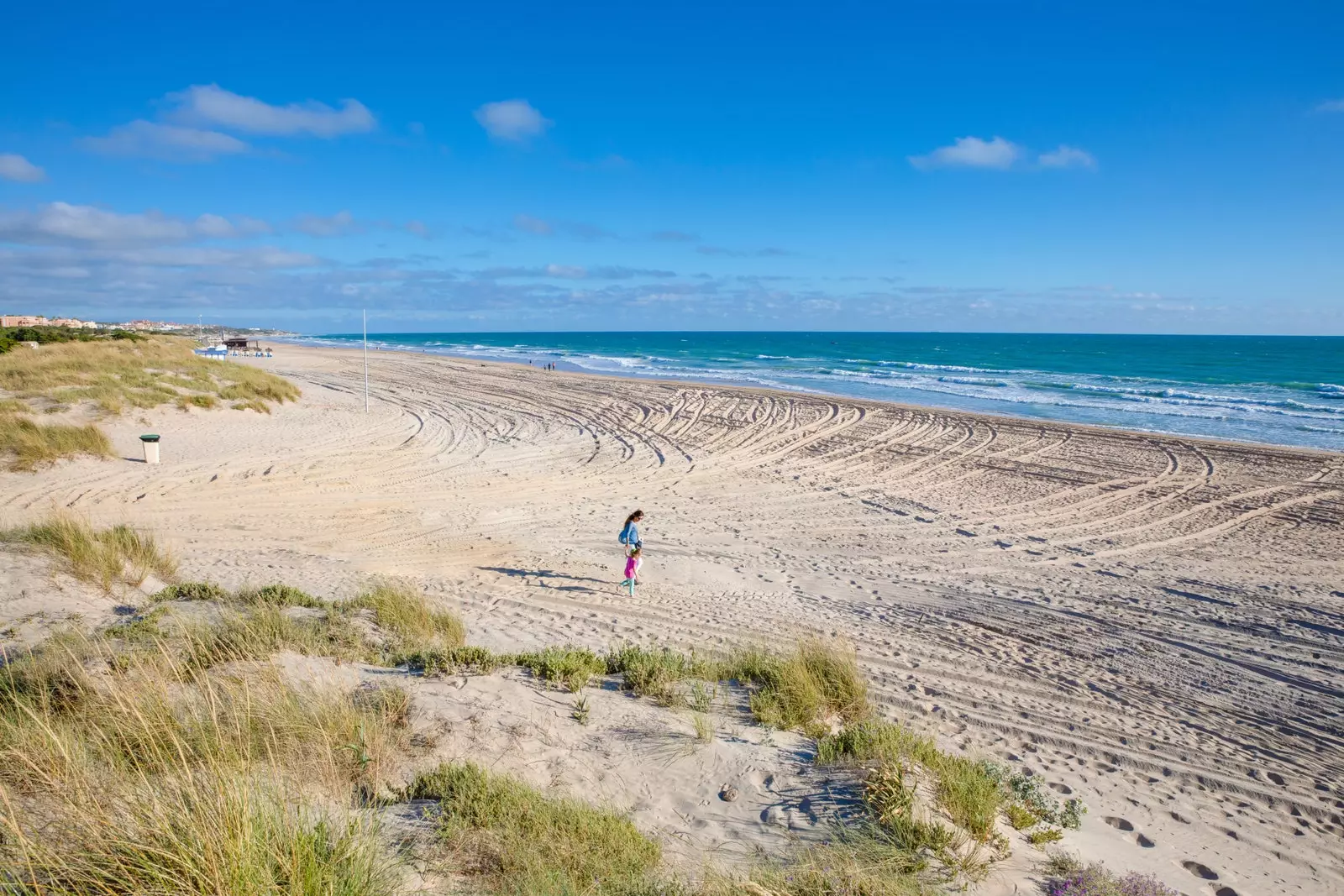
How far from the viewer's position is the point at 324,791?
11.6ft

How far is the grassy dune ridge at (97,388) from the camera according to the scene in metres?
12.9

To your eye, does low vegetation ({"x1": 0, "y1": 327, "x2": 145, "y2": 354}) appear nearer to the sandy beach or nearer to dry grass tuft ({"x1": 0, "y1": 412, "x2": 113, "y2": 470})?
the sandy beach

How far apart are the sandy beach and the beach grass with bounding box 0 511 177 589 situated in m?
0.41

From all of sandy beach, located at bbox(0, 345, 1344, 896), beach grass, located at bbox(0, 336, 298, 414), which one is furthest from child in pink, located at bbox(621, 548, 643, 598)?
beach grass, located at bbox(0, 336, 298, 414)

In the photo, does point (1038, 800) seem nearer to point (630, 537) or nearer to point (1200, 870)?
point (1200, 870)

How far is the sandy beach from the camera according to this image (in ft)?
17.7

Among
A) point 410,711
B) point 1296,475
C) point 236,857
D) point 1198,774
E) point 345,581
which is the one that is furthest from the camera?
point 1296,475

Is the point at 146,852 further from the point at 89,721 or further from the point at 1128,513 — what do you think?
the point at 1128,513

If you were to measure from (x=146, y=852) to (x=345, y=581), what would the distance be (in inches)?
A: 235

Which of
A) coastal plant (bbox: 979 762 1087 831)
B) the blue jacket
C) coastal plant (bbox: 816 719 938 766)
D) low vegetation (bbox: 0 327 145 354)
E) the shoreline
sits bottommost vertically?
coastal plant (bbox: 979 762 1087 831)

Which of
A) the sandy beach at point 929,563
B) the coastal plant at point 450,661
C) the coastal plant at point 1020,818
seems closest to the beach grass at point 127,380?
the sandy beach at point 929,563

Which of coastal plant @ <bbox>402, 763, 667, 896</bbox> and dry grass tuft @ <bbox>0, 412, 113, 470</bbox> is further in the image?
dry grass tuft @ <bbox>0, 412, 113, 470</bbox>

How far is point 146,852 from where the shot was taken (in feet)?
8.59

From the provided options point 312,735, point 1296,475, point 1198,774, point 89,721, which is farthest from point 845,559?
point 1296,475
